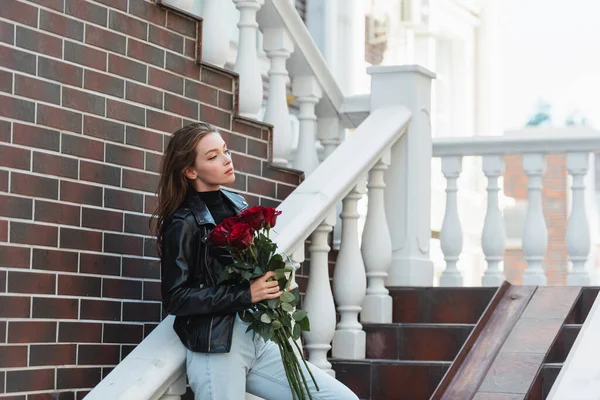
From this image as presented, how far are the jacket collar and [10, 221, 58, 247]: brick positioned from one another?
1.57ft

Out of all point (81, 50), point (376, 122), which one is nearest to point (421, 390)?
point (376, 122)

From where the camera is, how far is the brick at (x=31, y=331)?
364cm

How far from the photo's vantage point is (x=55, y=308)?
3805 mm

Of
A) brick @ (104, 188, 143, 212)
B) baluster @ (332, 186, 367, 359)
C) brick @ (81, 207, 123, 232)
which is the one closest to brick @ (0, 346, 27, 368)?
brick @ (81, 207, 123, 232)

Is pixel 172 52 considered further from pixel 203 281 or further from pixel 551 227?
pixel 551 227

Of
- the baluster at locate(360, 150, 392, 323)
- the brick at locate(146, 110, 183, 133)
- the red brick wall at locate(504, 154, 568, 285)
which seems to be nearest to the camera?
the brick at locate(146, 110, 183, 133)

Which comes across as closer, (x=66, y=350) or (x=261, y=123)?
(x=66, y=350)

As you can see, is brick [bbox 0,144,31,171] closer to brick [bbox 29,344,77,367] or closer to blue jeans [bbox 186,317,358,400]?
brick [bbox 29,344,77,367]

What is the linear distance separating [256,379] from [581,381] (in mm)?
968

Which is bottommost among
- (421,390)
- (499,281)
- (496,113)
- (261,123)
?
(421,390)

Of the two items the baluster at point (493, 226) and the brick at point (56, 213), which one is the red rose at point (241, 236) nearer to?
the brick at point (56, 213)

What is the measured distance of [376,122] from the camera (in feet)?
17.7

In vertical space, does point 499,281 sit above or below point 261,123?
below

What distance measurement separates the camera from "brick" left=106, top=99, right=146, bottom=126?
410cm
